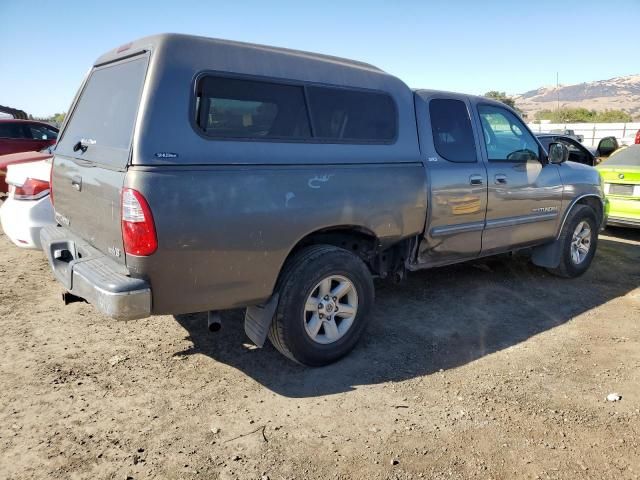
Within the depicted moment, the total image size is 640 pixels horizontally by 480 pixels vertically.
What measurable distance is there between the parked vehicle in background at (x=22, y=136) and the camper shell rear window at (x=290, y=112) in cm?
965

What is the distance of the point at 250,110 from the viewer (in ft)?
10.8

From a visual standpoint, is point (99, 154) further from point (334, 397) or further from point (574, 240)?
point (574, 240)

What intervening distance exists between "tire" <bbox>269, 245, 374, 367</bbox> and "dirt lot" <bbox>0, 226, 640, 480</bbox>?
0.62 ft

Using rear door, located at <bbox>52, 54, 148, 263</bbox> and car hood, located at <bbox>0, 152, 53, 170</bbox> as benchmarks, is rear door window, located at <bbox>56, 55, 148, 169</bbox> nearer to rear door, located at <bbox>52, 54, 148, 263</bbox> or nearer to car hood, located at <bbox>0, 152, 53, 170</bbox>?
rear door, located at <bbox>52, 54, 148, 263</bbox>

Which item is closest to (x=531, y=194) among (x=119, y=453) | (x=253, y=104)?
(x=253, y=104)

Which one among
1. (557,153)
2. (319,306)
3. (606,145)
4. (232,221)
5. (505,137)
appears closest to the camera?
(232,221)

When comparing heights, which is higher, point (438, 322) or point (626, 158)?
point (626, 158)

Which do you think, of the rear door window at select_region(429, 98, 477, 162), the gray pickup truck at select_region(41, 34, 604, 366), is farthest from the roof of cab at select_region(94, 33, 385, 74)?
the rear door window at select_region(429, 98, 477, 162)

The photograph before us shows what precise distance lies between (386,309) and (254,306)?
1.86 meters

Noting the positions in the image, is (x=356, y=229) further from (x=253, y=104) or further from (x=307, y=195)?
(x=253, y=104)

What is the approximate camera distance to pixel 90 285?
2.99 meters

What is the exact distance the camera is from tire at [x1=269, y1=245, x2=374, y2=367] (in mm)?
3445

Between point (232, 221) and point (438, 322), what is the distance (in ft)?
8.16

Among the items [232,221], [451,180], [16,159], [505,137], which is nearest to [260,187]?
[232,221]
